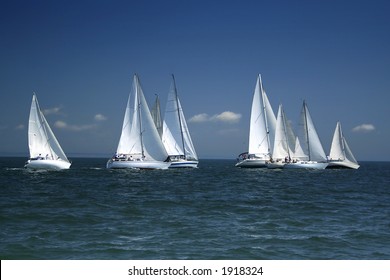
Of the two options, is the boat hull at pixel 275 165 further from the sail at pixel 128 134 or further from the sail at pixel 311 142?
the sail at pixel 128 134

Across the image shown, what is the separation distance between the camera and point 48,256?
1179 cm

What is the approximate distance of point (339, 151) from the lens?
239ft

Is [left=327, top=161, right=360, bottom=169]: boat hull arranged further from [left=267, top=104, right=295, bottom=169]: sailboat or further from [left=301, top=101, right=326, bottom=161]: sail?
[left=267, top=104, right=295, bottom=169]: sailboat

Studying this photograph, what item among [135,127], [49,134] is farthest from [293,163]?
[49,134]

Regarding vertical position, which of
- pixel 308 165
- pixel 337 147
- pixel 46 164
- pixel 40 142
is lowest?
pixel 46 164

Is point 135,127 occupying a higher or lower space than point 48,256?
higher

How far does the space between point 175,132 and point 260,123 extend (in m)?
16.0

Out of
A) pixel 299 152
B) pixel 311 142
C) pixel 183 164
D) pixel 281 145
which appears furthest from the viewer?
pixel 281 145

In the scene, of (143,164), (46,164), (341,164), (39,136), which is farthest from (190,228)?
(341,164)

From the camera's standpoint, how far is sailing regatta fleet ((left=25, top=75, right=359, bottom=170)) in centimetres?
5334

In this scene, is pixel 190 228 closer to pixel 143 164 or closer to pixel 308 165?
pixel 143 164

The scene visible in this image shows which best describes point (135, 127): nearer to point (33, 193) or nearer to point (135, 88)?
point (135, 88)

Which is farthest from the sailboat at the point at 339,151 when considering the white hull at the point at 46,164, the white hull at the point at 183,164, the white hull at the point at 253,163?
the white hull at the point at 46,164

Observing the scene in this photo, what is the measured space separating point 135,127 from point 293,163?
89.2 ft
